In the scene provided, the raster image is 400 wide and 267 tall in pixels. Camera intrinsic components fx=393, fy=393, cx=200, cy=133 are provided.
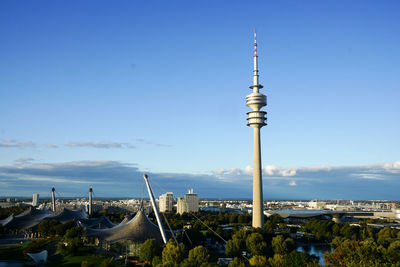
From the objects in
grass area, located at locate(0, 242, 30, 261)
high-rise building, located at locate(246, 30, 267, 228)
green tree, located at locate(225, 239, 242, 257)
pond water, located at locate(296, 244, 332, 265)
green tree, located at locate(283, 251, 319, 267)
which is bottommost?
pond water, located at locate(296, 244, 332, 265)

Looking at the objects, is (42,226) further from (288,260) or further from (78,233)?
(288,260)

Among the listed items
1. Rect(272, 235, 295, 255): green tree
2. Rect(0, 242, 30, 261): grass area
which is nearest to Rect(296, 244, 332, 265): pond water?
Rect(272, 235, 295, 255): green tree

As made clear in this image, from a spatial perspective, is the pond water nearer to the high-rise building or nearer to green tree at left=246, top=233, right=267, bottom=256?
green tree at left=246, top=233, right=267, bottom=256

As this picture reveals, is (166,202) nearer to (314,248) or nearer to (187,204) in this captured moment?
(187,204)

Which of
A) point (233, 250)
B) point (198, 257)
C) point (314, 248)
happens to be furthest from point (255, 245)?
point (314, 248)

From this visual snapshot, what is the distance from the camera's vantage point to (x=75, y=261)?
5519 centimetres

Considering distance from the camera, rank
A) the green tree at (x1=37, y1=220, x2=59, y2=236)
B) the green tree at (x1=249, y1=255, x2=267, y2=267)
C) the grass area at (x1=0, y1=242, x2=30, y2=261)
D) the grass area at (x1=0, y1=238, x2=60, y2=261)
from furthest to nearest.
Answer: the green tree at (x1=37, y1=220, x2=59, y2=236) → the grass area at (x1=0, y1=238, x2=60, y2=261) → the grass area at (x1=0, y1=242, x2=30, y2=261) → the green tree at (x1=249, y1=255, x2=267, y2=267)

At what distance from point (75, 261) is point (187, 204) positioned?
118 m

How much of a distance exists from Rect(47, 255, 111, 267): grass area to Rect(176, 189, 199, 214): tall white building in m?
111

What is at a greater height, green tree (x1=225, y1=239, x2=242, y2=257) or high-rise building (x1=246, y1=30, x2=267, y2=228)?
high-rise building (x1=246, y1=30, x2=267, y2=228)

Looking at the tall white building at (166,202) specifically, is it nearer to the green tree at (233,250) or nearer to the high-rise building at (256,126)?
the high-rise building at (256,126)

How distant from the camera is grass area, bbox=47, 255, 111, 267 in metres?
53.5

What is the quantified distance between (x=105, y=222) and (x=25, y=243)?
22464 mm

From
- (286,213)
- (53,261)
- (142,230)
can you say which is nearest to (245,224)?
(286,213)
